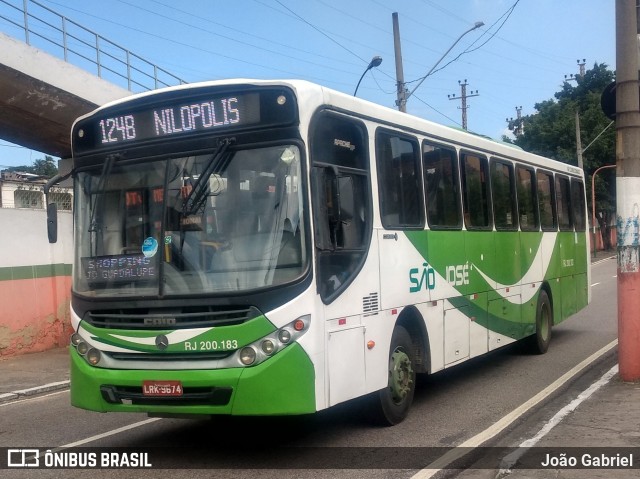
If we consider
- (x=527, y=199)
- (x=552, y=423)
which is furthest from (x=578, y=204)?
(x=552, y=423)

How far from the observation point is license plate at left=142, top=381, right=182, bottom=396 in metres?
6.40

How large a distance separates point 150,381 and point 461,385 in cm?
517

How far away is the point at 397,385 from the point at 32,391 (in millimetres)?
6163

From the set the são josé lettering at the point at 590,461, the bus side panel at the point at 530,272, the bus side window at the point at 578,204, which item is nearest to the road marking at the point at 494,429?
the são josé lettering at the point at 590,461

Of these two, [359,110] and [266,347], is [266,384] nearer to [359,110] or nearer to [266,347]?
[266,347]

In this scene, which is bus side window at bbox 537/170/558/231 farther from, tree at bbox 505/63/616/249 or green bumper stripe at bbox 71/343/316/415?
tree at bbox 505/63/616/249

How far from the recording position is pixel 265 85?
6.69m

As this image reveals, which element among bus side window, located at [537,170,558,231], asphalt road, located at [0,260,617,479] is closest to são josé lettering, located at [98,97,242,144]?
asphalt road, located at [0,260,617,479]

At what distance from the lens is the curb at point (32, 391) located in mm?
11000

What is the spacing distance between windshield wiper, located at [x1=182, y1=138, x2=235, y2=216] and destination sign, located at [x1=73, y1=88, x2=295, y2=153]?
0.68 feet

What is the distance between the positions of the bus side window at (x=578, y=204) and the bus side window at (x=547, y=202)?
1.39 m

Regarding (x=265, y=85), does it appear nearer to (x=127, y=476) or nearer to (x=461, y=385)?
(x=127, y=476)

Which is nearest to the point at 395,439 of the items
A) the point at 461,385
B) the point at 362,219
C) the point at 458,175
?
the point at 362,219

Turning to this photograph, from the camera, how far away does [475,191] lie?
10461 mm
